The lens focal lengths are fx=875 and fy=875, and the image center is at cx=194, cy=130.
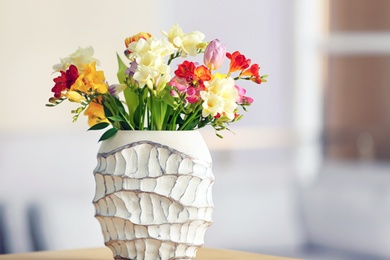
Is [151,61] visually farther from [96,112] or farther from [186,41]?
[96,112]

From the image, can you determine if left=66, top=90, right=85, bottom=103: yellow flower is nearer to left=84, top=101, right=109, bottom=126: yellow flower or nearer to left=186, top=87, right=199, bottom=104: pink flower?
left=84, top=101, right=109, bottom=126: yellow flower

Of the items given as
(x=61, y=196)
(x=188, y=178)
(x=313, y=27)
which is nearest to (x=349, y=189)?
(x=61, y=196)

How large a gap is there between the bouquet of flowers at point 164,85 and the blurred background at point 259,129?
49.1 inches

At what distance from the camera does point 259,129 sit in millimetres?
5336

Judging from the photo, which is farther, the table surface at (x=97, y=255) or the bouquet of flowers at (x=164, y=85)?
the table surface at (x=97, y=255)

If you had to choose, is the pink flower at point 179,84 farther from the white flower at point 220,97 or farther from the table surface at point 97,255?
the table surface at point 97,255

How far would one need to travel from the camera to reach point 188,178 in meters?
1.73

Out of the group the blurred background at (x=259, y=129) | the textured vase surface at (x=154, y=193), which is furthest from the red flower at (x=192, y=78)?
the blurred background at (x=259, y=129)

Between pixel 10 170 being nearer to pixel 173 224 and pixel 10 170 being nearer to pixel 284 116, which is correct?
pixel 173 224

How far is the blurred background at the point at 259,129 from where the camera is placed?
125 inches

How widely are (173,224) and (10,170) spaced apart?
5.20 ft

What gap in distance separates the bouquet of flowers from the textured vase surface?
2.1 inches

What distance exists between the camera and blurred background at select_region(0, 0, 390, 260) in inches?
125

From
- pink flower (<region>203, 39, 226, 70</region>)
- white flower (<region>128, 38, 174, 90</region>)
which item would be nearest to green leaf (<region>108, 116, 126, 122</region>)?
white flower (<region>128, 38, 174, 90</region>)
